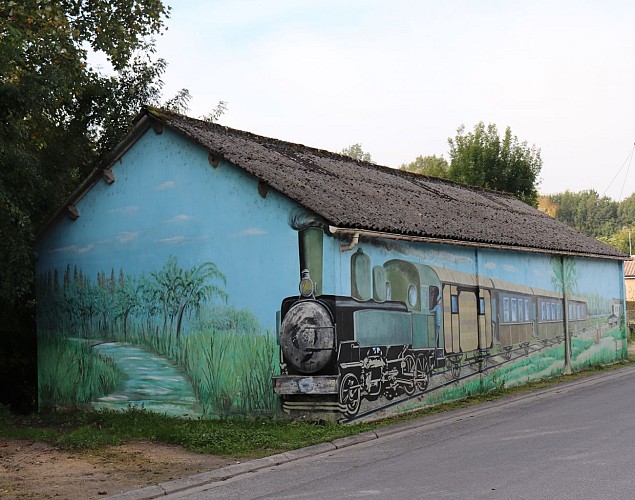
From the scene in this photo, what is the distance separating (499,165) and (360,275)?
2757 centimetres

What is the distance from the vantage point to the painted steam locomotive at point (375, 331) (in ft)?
45.0

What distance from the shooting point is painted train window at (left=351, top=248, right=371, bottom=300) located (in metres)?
14.3

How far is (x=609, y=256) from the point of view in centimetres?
2634

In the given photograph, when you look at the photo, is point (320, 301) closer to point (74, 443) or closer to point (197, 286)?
point (197, 286)

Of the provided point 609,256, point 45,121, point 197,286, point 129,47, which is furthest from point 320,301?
point 609,256

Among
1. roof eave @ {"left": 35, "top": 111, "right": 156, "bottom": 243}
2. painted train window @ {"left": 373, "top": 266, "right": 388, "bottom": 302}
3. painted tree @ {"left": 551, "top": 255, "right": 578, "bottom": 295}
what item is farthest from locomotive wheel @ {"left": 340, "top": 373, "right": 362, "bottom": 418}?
painted tree @ {"left": 551, "top": 255, "right": 578, "bottom": 295}

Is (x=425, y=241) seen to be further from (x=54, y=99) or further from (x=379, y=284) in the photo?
(x=54, y=99)

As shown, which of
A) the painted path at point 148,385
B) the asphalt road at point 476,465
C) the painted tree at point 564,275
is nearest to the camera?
the asphalt road at point 476,465

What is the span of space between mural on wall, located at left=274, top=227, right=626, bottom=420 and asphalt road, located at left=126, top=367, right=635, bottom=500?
1.28m

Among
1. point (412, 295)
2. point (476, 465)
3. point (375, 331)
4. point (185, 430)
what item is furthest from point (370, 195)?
point (476, 465)

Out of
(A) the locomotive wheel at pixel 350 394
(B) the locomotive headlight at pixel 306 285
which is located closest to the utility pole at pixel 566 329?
(A) the locomotive wheel at pixel 350 394

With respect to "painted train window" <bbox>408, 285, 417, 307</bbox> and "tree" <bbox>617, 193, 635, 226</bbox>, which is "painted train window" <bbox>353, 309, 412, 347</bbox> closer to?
"painted train window" <bbox>408, 285, 417, 307</bbox>

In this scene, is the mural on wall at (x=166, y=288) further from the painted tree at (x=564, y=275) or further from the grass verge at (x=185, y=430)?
the painted tree at (x=564, y=275)

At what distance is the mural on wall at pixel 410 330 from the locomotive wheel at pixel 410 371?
0.02 m
